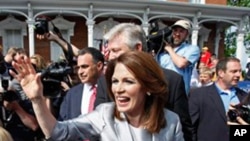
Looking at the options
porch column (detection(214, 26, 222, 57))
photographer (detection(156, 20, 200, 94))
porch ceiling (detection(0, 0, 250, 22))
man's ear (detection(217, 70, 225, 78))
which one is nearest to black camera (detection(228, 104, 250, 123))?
man's ear (detection(217, 70, 225, 78))

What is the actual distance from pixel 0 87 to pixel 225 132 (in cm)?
208

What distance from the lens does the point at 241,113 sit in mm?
2902

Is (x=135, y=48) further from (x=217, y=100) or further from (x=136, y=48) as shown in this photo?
(x=217, y=100)

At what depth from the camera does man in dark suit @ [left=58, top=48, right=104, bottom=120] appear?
3.17 m

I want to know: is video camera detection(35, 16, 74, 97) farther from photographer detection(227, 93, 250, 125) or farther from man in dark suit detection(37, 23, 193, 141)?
photographer detection(227, 93, 250, 125)

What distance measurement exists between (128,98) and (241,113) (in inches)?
58.6

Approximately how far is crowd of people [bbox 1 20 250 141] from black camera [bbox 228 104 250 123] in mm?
44

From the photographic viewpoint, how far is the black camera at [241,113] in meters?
2.88

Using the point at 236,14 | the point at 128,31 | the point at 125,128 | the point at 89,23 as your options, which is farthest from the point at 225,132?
the point at 236,14

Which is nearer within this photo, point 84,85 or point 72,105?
point 72,105

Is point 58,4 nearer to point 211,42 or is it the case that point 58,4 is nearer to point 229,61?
point 211,42

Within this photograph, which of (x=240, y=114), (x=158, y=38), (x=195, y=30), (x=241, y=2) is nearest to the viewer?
(x=240, y=114)

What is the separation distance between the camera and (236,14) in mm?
17406

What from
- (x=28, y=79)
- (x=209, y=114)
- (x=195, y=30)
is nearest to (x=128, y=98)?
(x=28, y=79)
